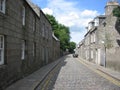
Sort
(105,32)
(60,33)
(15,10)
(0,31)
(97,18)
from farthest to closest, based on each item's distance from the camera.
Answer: (60,33) < (97,18) < (105,32) < (15,10) < (0,31)

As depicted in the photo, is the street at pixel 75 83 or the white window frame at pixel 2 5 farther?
the street at pixel 75 83

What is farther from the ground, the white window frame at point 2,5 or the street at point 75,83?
the white window frame at point 2,5

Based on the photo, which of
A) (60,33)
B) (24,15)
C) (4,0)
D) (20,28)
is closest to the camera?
(4,0)

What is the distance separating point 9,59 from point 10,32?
4.69 feet

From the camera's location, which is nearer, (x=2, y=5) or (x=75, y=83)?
(x=2, y=5)

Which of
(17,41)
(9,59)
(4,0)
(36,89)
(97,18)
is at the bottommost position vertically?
(36,89)

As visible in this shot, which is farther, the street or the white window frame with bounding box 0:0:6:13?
the street

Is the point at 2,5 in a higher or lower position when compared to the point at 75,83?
higher

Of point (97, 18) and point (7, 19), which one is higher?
point (97, 18)

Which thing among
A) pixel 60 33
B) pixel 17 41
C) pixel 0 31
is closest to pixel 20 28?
pixel 17 41

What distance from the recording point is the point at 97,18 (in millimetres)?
47156

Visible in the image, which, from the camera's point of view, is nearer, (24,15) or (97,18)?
(24,15)

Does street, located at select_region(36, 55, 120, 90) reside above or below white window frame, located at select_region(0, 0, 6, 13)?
below

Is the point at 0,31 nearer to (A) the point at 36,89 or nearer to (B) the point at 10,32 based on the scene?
(B) the point at 10,32
